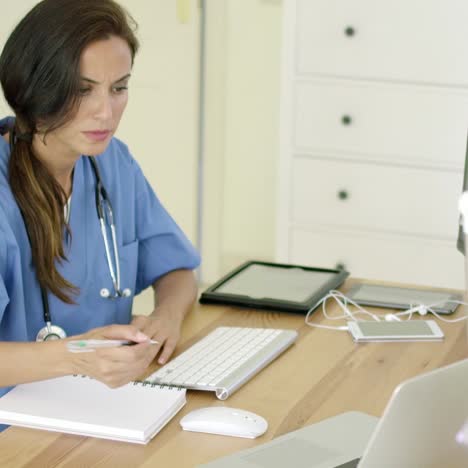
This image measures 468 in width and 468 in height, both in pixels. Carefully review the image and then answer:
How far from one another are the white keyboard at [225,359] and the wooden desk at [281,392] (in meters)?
0.02

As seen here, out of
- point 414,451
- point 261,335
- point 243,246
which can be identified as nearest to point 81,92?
point 261,335

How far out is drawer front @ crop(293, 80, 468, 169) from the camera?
127 inches

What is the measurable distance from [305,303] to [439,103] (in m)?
1.52

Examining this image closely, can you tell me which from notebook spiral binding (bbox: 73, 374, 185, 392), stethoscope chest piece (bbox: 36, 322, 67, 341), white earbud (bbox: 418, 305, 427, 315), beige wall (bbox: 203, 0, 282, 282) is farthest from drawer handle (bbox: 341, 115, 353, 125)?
notebook spiral binding (bbox: 73, 374, 185, 392)

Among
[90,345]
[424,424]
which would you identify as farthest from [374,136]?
[424,424]

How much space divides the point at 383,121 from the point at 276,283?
55.2 inches

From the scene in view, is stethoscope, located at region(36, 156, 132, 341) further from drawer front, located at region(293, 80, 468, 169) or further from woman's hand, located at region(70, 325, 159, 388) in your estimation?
drawer front, located at region(293, 80, 468, 169)

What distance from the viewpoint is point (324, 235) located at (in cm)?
343

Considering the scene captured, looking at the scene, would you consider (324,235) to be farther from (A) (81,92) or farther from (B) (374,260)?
(A) (81,92)

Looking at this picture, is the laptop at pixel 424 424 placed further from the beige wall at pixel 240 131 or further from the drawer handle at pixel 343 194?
the beige wall at pixel 240 131

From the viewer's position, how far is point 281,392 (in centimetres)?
154

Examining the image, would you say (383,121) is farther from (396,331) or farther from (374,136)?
(396,331)

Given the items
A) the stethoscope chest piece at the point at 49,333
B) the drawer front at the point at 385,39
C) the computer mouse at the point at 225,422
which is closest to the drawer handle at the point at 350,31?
the drawer front at the point at 385,39

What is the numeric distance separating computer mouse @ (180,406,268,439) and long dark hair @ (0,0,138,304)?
0.47 metres
